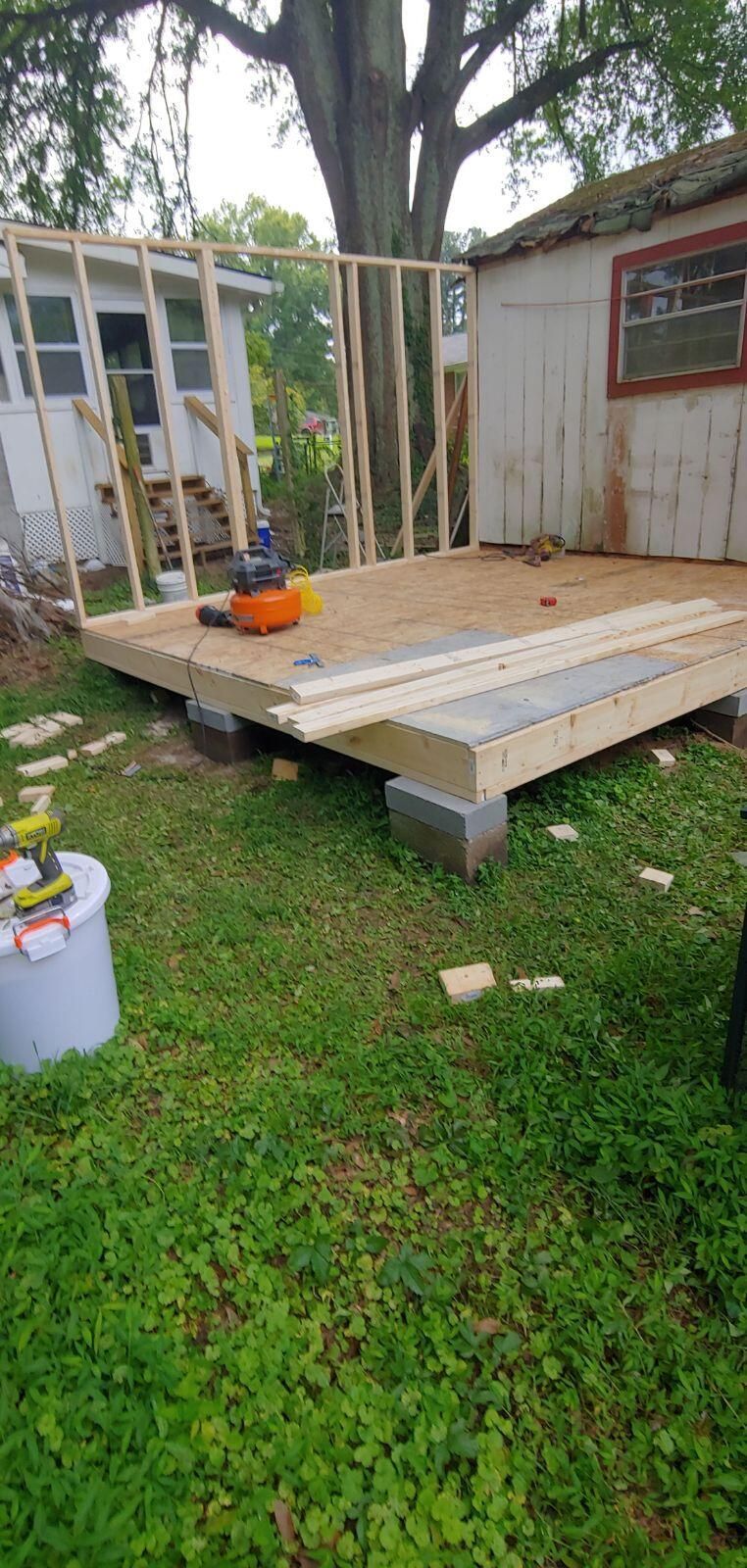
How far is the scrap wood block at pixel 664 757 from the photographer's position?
4.01m

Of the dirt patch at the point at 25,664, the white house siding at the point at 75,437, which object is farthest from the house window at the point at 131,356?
the dirt patch at the point at 25,664

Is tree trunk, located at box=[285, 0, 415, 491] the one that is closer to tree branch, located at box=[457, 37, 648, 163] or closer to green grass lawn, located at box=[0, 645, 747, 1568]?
tree branch, located at box=[457, 37, 648, 163]

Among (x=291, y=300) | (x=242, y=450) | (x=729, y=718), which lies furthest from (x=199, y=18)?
(x=291, y=300)

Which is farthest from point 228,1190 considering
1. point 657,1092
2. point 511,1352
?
point 657,1092

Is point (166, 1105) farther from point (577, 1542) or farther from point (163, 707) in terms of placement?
point (163, 707)

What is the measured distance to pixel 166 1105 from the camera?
2230mm

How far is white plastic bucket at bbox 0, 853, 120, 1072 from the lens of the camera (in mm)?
2178

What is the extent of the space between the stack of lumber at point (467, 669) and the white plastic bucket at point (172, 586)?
2.87 m

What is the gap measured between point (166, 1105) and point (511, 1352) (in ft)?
3.38

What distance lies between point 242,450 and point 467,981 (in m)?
9.53

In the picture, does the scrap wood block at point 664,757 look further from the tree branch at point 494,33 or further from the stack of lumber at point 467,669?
the tree branch at point 494,33

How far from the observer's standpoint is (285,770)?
4234 mm

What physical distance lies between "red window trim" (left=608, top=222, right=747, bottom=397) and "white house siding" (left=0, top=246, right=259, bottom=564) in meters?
6.22

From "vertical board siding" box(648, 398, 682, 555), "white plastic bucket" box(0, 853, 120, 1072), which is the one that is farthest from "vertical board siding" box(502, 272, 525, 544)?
"white plastic bucket" box(0, 853, 120, 1072)
